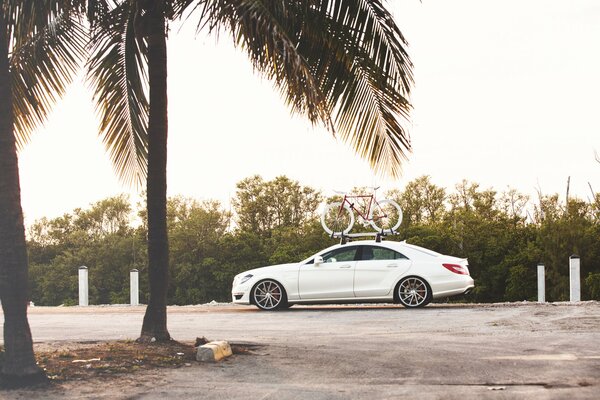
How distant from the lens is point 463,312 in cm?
1661

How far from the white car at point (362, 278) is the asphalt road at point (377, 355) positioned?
0.71m

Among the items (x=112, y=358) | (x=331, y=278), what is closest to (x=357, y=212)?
(x=331, y=278)

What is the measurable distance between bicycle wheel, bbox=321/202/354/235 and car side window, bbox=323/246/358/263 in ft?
12.4

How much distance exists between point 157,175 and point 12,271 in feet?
9.45

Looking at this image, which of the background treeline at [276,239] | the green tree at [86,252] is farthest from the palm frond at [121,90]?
the green tree at [86,252]

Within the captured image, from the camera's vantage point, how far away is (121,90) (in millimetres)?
13508

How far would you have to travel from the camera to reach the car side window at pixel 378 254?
1788 centimetres

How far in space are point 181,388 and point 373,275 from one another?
1036cm

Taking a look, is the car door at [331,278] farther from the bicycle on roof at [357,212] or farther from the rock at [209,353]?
the rock at [209,353]

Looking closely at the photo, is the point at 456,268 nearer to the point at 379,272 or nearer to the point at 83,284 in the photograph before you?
the point at 379,272

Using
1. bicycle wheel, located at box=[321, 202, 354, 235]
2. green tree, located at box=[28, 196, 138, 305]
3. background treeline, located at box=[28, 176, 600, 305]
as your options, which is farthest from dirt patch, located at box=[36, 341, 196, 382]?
green tree, located at box=[28, 196, 138, 305]

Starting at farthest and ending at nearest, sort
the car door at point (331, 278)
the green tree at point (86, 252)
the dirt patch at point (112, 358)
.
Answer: the green tree at point (86, 252) → the car door at point (331, 278) → the dirt patch at point (112, 358)

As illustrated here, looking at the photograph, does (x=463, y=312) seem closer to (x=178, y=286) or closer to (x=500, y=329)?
(x=500, y=329)

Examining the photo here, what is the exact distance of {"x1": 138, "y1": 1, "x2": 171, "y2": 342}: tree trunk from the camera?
10625mm
